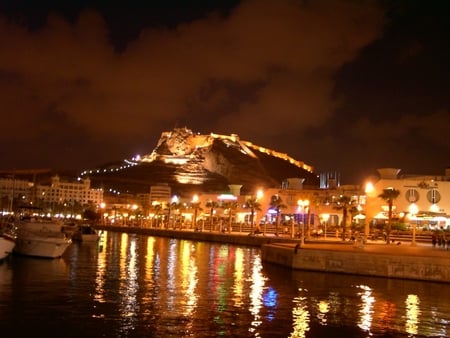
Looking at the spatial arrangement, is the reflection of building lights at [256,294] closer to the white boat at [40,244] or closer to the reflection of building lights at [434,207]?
the white boat at [40,244]

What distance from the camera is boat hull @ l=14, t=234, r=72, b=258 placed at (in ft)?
146

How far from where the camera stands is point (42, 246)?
44.5 meters

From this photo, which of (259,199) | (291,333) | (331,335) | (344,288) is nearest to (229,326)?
(291,333)

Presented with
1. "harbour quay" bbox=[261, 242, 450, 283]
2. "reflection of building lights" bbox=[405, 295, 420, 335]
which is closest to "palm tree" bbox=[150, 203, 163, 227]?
"harbour quay" bbox=[261, 242, 450, 283]

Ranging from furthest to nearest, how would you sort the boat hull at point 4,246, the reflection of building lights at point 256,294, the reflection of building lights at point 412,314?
the boat hull at point 4,246 → the reflection of building lights at point 256,294 → the reflection of building lights at point 412,314

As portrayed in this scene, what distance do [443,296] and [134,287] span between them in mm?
15942

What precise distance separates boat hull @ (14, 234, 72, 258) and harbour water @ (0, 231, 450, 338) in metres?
3.06

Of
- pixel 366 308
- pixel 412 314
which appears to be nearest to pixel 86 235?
pixel 366 308

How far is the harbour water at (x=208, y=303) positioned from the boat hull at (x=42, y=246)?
121 inches

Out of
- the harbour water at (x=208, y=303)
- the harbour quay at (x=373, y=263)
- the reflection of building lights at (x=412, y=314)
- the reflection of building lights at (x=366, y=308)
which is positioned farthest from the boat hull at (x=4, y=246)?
the reflection of building lights at (x=412, y=314)

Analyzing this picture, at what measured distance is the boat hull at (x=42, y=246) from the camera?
44375 millimetres

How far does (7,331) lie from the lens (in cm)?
1942

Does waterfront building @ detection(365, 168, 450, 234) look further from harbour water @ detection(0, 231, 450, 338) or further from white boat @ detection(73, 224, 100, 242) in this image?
harbour water @ detection(0, 231, 450, 338)

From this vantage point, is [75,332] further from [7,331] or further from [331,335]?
[331,335]
